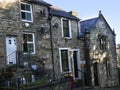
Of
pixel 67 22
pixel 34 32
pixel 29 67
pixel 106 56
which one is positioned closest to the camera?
pixel 29 67

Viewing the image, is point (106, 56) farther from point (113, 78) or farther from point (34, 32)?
point (34, 32)

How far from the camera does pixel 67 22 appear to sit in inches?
950

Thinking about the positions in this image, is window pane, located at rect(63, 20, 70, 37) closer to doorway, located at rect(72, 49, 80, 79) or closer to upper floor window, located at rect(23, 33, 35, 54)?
doorway, located at rect(72, 49, 80, 79)

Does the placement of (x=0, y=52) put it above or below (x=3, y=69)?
above

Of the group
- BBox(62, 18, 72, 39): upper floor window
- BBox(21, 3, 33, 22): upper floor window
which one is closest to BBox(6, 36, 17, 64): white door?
BBox(21, 3, 33, 22): upper floor window

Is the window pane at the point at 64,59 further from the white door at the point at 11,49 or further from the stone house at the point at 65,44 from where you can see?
the white door at the point at 11,49

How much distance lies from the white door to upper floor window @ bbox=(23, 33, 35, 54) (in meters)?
1.11

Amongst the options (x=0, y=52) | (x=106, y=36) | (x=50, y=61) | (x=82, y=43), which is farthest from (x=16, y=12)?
(x=106, y=36)

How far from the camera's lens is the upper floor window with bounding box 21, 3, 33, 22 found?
770 inches

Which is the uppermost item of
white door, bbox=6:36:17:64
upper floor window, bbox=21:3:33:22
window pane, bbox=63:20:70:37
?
upper floor window, bbox=21:3:33:22

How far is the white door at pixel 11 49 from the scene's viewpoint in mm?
17922

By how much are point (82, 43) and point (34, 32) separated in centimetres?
689

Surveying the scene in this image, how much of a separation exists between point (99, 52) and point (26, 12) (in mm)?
10508

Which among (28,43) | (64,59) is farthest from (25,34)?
(64,59)
